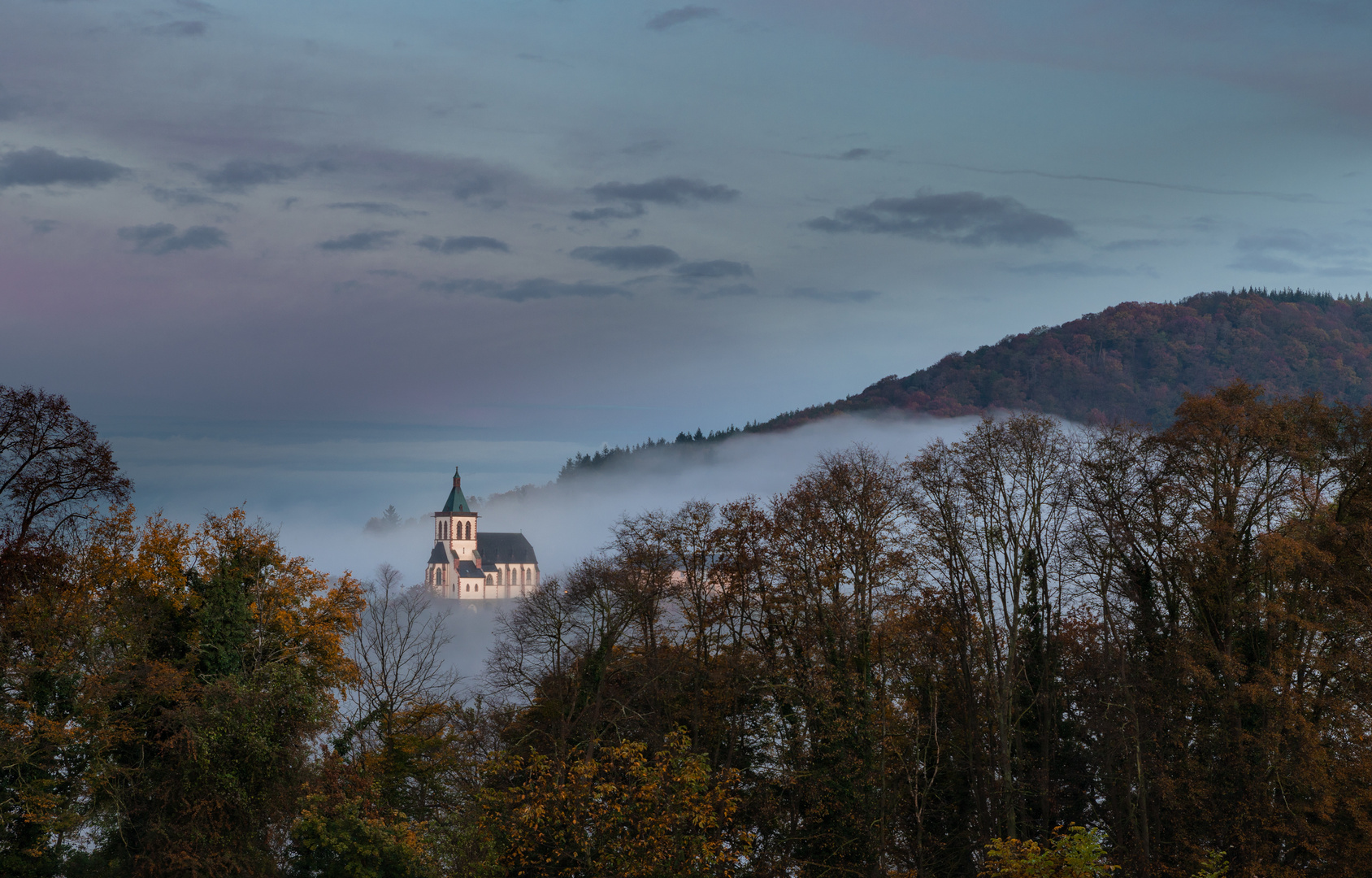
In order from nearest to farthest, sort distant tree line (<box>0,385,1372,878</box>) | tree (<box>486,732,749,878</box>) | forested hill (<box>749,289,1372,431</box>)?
tree (<box>486,732,749,878</box>) < distant tree line (<box>0,385,1372,878</box>) < forested hill (<box>749,289,1372,431</box>)

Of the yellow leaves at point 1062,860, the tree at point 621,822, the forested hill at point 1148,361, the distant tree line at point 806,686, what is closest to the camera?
the yellow leaves at point 1062,860

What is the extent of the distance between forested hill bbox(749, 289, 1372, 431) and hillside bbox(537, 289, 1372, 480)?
0.16m

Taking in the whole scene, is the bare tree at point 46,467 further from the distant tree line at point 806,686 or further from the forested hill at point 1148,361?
the forested hill at point 1148,361

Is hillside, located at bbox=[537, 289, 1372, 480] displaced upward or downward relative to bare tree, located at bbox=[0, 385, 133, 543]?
upward

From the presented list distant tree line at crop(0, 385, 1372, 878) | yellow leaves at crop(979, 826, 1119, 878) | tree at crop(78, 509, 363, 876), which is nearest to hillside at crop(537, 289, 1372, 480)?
distant tree line at crop(0, 385, 1372, 878)

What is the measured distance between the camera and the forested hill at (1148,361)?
143625 mm

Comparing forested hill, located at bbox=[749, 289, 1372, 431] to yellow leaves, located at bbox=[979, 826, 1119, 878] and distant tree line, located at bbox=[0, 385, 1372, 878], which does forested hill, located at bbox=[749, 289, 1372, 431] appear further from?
yellow leaves, located at bbox=[979, 826, 1119, 878]

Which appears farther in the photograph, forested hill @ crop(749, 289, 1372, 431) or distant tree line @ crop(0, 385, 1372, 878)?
forested hill @ crop(749, 289, 1372, 431)

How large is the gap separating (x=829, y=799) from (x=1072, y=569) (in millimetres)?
12045

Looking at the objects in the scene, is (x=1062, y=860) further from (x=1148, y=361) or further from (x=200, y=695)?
(x=1148, y=361)

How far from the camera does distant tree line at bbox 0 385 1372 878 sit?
3119 centimetres

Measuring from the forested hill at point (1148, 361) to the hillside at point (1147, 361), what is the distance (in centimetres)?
16

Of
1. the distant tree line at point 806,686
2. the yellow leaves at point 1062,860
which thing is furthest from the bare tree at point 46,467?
the yellow leaves at point 1062,860

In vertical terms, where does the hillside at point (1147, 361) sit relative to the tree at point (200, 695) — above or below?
above
